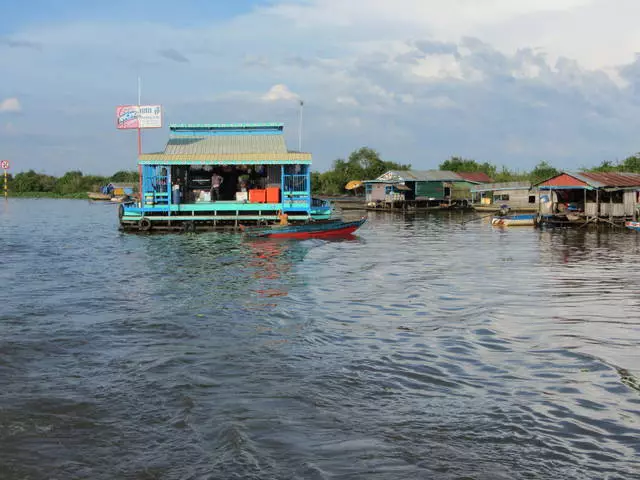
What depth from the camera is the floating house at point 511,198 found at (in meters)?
46.9

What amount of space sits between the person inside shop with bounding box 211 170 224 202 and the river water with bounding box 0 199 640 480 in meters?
15.2

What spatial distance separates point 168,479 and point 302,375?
2872 millimetres

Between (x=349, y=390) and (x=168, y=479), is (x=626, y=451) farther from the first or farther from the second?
(x=168, y=479)

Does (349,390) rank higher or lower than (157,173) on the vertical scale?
lower

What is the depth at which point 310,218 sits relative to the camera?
3003 cm

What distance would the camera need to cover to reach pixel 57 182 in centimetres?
10569

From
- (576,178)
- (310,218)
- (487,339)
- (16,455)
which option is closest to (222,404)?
(16,455)

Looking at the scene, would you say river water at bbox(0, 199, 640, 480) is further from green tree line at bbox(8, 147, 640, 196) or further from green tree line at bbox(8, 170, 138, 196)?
green tree line at bbox(8, 170, 138, 196)

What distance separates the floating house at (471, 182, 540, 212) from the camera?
46938 mm

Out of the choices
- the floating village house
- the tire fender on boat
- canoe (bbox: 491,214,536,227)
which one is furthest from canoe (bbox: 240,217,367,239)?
the floating village house

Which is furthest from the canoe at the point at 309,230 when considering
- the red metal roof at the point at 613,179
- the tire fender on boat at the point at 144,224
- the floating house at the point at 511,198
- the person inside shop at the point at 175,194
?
the floating house at the point at 511,198

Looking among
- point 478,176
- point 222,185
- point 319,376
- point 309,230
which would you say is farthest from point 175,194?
→ point 478,176

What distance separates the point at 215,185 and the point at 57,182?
83562 mm

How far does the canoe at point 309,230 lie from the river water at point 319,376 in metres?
9.71
